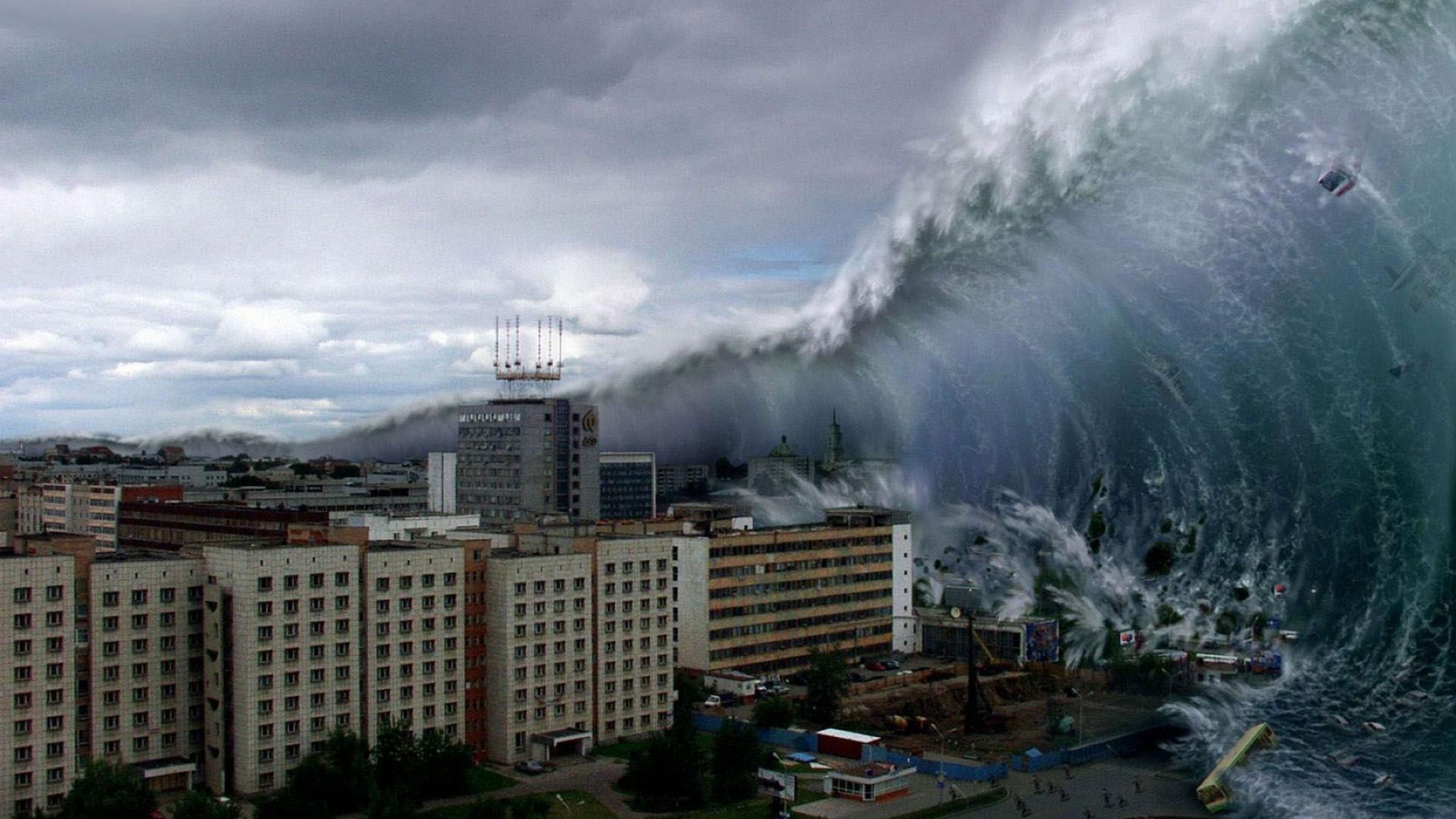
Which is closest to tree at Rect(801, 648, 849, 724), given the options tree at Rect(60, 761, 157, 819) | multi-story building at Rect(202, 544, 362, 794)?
multi-story building at Rect(202, 544, 362, 794)

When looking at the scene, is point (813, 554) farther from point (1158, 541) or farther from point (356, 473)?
point (356, 473)

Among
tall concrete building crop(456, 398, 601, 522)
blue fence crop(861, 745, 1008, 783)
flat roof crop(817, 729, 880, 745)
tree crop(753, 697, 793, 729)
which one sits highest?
tall concrete building crop(456, 398, 601, 522)

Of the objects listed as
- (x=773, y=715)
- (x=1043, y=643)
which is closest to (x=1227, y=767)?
(x=773, y=715)

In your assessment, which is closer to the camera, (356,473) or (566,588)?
(566,588)

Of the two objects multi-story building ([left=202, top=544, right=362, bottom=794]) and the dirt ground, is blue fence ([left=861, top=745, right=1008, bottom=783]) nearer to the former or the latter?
the dirt ground

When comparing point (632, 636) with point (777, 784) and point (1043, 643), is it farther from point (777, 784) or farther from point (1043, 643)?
point (1043, 643)

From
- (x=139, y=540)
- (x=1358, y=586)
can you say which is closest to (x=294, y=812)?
(x=1358, y=586)
